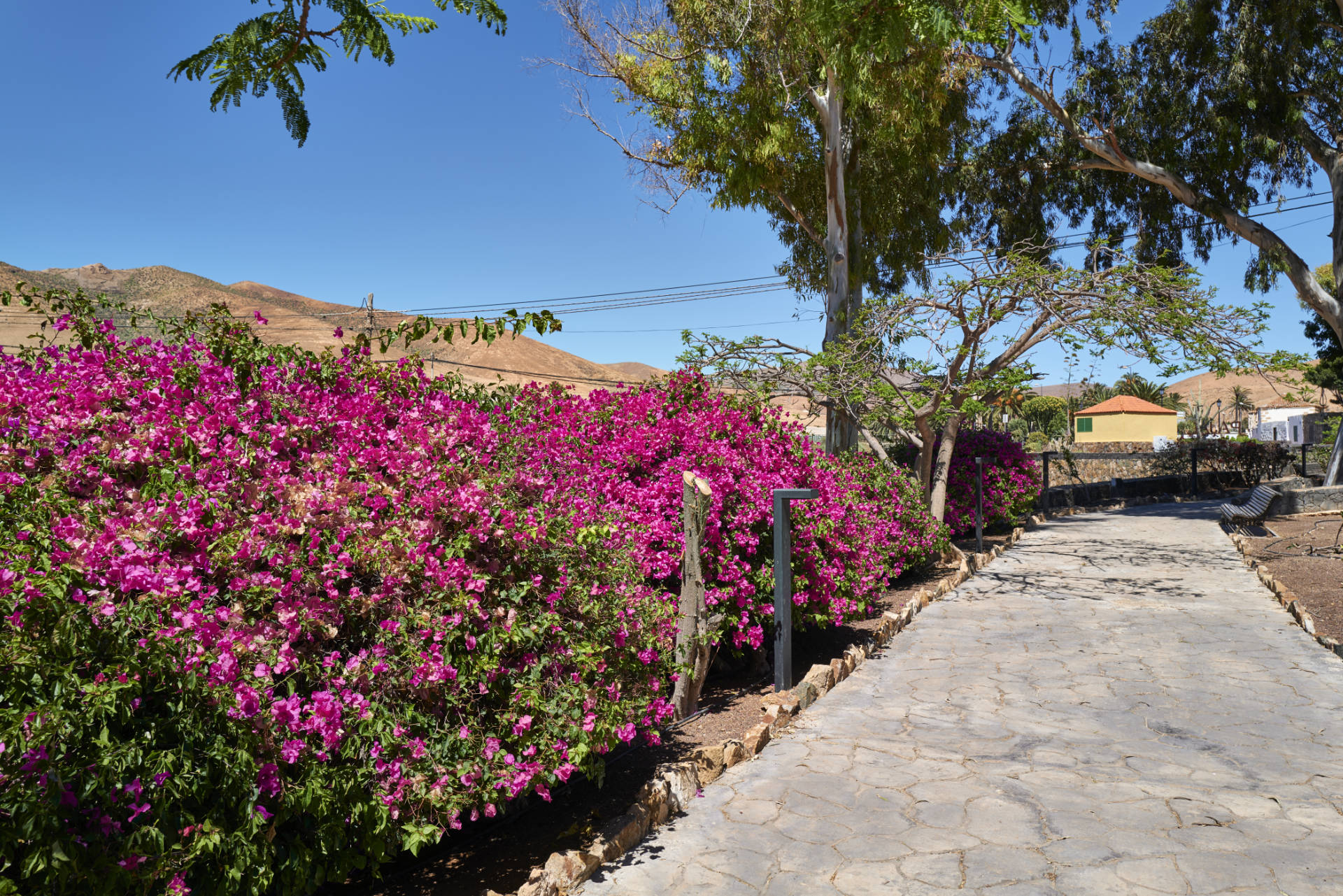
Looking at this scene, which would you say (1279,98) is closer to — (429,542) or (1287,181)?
(1287,181)

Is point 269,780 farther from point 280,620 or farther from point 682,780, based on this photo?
point 682,780

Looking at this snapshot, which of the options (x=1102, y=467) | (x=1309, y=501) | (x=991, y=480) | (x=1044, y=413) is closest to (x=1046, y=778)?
(x=991, y=480)

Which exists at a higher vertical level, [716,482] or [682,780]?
[716,482]

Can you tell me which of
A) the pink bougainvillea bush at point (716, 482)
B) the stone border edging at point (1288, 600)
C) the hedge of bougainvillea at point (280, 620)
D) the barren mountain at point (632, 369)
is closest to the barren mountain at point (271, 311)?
the barren mountain at point (632, 369)

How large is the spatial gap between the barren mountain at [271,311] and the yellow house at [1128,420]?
114ft

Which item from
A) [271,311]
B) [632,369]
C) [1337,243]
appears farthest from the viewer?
[632,369]

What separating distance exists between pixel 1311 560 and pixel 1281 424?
49276 mm

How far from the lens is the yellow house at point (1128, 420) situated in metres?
48.2

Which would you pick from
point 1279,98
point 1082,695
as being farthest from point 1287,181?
point 1082,695

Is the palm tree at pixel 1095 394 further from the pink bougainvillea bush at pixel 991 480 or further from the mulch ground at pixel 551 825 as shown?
the mulch ground at pixel 551 825

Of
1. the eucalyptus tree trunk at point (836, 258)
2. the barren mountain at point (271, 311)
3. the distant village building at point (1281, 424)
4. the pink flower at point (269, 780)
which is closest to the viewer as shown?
the pink flower at point (269, 780)

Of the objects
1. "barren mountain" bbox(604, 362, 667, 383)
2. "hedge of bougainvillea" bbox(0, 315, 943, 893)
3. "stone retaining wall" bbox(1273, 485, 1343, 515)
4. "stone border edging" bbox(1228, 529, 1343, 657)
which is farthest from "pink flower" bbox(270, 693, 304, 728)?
"barren mountain" bbox(604, 362, 667, 383)

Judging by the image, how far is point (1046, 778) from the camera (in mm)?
4484

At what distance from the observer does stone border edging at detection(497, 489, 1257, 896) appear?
3262 millimetres
